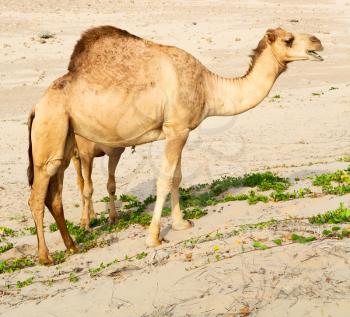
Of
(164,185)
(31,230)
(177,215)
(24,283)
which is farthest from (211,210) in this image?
(24,283)

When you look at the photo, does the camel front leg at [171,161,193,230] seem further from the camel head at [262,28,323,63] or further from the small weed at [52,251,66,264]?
the camel head at [262,28,323,63]

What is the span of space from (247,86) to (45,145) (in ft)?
10.5

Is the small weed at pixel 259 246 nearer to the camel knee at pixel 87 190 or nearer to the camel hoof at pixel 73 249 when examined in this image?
the camel hoof at pixel 73 249

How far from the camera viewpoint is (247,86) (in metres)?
9.19

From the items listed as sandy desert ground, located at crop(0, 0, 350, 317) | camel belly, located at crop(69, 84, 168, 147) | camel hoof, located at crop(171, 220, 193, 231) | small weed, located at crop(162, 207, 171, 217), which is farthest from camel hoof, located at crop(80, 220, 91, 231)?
camel belly, located at crop(69, 84, 168, 147)

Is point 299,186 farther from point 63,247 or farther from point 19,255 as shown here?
point 19,255

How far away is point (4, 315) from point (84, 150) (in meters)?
5.23

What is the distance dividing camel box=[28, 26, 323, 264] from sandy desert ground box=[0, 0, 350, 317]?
1.34 meters

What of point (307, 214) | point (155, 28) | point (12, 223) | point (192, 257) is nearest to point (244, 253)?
point (192, 257)

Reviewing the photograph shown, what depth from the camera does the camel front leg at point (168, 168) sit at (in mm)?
8508

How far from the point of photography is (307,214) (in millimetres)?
8484

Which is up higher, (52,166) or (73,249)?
(52,166)

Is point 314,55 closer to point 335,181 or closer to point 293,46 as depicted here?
point 293,46

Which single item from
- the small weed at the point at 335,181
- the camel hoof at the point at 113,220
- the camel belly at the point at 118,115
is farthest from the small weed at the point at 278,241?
the camel hoof at the point at 113,220
